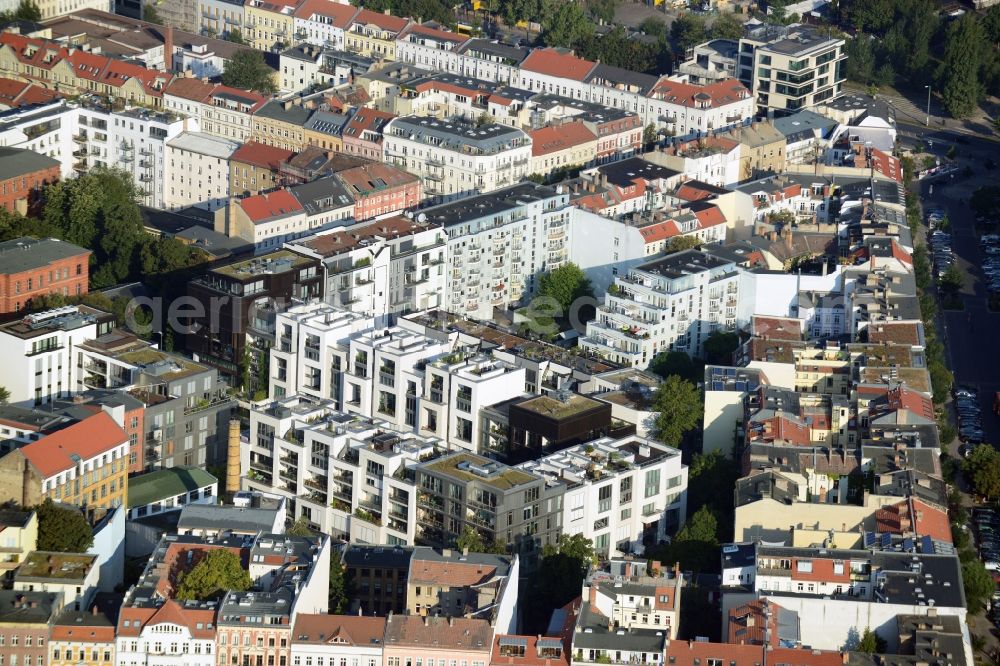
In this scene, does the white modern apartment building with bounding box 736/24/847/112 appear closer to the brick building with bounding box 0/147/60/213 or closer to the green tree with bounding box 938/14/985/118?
the green tree with bounding box 938/14/985/118

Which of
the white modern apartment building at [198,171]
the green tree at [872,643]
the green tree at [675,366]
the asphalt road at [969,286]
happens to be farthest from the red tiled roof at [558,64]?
the green tree at [872,643]

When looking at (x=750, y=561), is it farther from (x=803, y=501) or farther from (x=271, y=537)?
(x=271, y=537)

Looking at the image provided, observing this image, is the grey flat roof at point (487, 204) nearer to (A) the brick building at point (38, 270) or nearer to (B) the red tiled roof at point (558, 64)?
(A) the brick building at point (38, 270)

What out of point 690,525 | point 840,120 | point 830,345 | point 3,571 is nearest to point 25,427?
point 3,571

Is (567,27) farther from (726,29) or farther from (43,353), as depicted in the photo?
(43,353)

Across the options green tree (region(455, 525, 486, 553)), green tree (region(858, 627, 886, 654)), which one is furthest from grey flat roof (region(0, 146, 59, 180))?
green tree (region(858, 627, 886, 654))
